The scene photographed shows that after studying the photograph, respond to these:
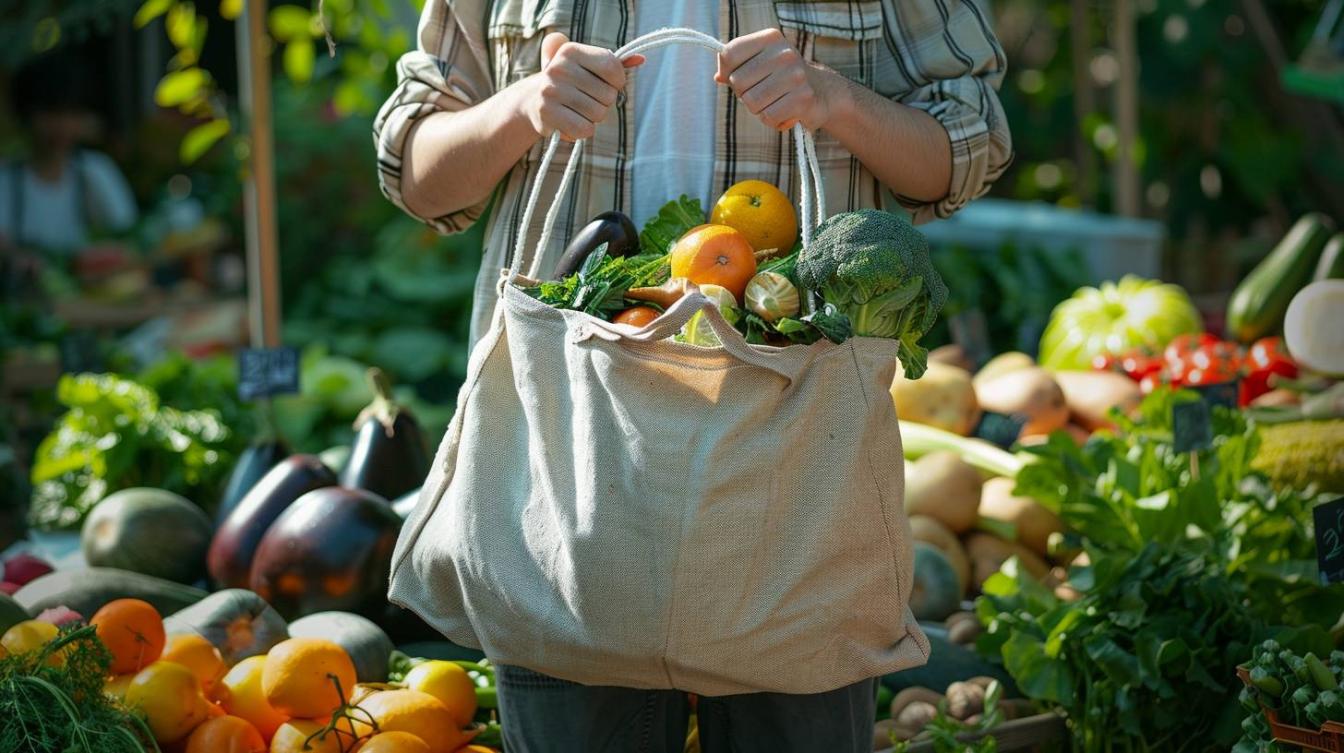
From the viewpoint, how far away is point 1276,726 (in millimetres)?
1915

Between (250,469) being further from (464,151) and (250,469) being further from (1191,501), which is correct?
(1191,501)

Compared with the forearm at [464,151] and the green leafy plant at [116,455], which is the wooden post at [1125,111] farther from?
the forearm at [464,151]

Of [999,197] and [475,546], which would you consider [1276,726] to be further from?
[999,197]

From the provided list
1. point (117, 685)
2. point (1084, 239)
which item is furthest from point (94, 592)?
point (1084, 239)

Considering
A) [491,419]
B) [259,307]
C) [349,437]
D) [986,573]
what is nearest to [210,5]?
[349,437]

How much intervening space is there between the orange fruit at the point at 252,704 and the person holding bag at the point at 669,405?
572mm

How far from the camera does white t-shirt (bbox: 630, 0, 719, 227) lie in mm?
1982

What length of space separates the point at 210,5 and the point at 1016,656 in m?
8.28

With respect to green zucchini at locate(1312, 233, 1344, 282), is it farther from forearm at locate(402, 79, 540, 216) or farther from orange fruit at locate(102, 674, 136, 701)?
orange fruit at locate(102, 674, 136, 701)

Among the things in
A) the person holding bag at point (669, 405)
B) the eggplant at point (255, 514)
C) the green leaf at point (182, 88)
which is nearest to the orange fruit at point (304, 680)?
the person holding bag at point (669, 405)

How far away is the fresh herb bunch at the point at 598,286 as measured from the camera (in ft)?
5.28

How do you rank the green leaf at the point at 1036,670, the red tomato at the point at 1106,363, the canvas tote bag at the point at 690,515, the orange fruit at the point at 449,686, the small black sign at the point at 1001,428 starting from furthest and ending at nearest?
the red tomato at the point at 1106,363
the small black sign at the point at 1001,428
the green leaf at the point at 1036,670
the orange fruit at the point at 449,686
the canvas tote bag at the point at 690,515

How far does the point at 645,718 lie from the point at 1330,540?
118 centimetres

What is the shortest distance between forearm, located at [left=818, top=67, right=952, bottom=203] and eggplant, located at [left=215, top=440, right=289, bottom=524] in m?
1.83
